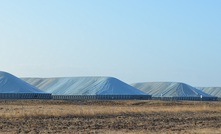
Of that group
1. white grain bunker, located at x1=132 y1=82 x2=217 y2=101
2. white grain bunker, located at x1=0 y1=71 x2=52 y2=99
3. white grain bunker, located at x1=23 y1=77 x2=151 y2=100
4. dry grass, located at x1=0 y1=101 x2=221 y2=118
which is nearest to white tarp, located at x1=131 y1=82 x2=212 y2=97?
white grain bunker, located at x1=132 y1=82 x2=217 y2=101

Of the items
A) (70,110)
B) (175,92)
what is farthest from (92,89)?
(70,110)

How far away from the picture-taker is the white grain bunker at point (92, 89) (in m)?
101

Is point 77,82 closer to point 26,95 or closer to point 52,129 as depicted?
point 26,95

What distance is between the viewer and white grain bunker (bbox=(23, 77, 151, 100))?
330 feet

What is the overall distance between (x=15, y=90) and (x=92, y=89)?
66.9ft

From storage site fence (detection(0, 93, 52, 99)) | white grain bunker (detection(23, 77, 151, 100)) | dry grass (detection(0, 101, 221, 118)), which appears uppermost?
white grain bunker (detection(23, 77, 151, 100))

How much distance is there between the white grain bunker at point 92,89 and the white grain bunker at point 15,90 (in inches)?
307

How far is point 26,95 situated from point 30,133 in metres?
67.0

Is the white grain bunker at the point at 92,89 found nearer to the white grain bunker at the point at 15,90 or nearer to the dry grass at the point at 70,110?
the white grain bunker at the point at 15,90

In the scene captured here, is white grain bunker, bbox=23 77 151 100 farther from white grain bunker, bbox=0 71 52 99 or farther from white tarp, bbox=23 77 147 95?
white grain bunker, bbox=0 71 52 99

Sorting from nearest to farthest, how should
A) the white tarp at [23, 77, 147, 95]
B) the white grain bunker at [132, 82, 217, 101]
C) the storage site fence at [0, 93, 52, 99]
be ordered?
the storage site fence at [0, 93, 52, 99]
the white tarp at [23, 77, 147, 95]
the white grain bunker at [132, 82, 217, 101]

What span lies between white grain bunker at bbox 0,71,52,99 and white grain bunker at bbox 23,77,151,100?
7.79 m

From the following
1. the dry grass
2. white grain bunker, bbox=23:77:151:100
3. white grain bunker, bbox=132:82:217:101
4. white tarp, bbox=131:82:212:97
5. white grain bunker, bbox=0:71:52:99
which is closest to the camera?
the dry grass

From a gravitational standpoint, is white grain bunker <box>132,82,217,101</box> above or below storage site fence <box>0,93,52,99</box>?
above
